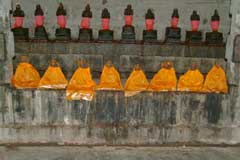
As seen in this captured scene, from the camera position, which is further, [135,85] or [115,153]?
A: [135,85]

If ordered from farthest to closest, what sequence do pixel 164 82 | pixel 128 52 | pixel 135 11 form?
1. pixel 135 11
2. pixel 128 52
3. pixel 164 82

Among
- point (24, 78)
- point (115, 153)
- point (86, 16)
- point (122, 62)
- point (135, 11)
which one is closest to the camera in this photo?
point (115, 153)

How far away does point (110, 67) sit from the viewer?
23.6 ft

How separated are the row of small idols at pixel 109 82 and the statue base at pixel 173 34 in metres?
2.19

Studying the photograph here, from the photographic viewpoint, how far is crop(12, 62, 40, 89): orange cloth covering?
7.07 meters

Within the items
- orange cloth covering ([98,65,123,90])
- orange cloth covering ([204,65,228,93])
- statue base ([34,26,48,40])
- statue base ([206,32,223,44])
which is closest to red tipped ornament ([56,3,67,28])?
statue base ([34,26,48,40])

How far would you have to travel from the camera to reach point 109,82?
7.12 meters

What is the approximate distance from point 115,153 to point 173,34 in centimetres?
392

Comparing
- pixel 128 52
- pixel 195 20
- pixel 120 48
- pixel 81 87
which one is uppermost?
pixel 195 20

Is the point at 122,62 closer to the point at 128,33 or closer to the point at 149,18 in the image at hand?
the point at 128,33

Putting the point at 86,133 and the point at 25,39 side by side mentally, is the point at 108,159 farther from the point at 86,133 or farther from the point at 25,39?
the point at 25,39

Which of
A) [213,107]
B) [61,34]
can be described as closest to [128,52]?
[61,34]

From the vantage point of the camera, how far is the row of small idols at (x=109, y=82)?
23.3ft

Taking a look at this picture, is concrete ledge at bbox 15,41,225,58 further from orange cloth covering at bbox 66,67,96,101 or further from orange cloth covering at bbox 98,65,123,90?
orange cloth covering at bbox 66,67,96,101
